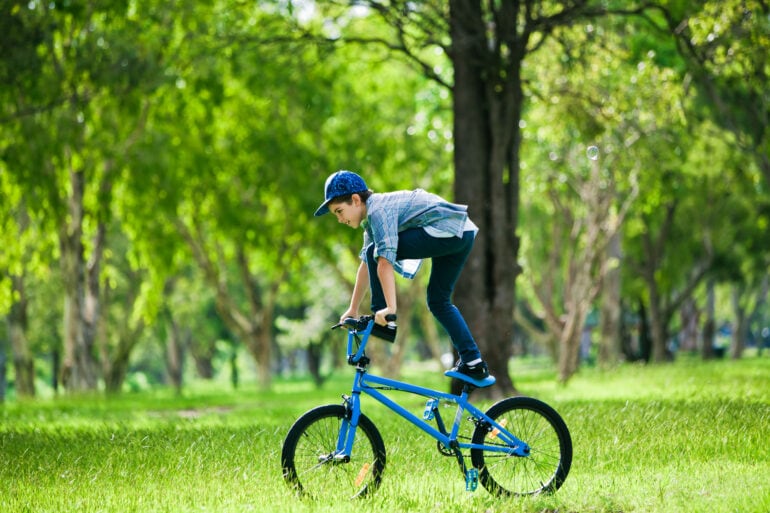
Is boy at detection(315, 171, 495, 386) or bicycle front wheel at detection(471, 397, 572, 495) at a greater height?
boy at detection(315, 171, 495, 386)

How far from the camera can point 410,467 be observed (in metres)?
6.76

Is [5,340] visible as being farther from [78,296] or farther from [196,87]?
[196,87]

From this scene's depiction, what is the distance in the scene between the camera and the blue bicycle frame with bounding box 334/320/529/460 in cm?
570

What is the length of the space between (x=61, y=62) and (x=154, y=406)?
22.1 feet

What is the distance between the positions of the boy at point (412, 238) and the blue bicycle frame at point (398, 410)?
0.17m

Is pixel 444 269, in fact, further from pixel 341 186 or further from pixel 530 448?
pixel 530 448

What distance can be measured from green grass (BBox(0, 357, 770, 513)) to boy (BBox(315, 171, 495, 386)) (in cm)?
93

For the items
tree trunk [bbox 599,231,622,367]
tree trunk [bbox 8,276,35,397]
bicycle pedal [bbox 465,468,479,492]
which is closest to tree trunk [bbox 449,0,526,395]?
bicycle pedal [bbox 465,468,479,492]

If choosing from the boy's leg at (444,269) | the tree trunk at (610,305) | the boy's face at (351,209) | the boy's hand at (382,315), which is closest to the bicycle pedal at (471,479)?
the boy's leg at (444,269)

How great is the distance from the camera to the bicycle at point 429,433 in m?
5.67

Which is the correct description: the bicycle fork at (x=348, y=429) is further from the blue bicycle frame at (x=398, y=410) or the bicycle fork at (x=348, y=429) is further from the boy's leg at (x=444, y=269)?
the boy's leg at (x=444, y=269)

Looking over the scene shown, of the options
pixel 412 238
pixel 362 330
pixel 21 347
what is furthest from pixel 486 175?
pixel 21 347

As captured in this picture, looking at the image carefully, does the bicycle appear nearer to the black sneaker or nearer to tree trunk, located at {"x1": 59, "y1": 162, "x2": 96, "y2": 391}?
the black sneaker

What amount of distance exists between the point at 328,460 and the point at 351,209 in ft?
4.83
